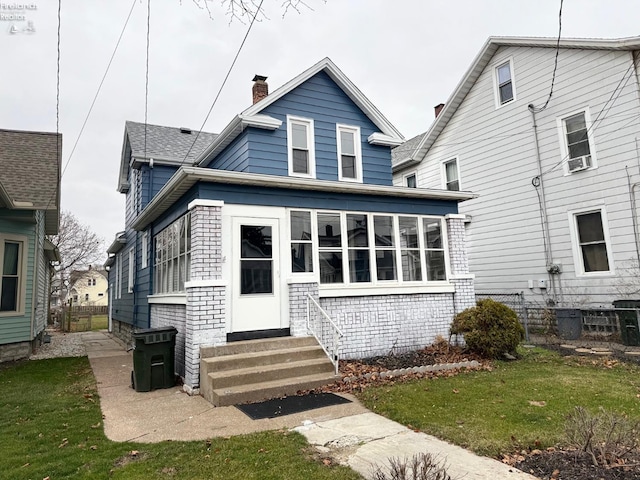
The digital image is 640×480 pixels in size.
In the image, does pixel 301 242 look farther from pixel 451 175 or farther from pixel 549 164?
pixel 451 175

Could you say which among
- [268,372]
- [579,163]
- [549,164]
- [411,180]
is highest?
[411,180]

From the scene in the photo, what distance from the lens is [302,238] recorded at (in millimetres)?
8297

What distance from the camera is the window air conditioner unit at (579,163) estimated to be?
1140 cm

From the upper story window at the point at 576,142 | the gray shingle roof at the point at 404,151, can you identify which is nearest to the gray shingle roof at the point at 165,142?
the gray shingle roof at the point at 404,151

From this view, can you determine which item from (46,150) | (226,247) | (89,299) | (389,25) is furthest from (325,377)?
(89,299)

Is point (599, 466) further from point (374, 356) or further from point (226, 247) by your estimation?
point (226, 247)

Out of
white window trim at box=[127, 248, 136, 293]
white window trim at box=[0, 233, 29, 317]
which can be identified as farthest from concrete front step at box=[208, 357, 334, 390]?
white window trim at box=[127, 248, 136, 293]

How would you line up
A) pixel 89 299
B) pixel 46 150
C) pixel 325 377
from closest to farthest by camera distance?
pixel 325 377
pixel 46 150
pixel 89 299

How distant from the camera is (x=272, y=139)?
10.5m

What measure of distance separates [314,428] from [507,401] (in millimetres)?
2656

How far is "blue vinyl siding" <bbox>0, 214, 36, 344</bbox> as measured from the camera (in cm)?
1025

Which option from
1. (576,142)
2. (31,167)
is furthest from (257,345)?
(576,142)

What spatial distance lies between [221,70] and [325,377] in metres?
5.44

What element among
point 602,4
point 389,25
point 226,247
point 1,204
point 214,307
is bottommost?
point 214,307
